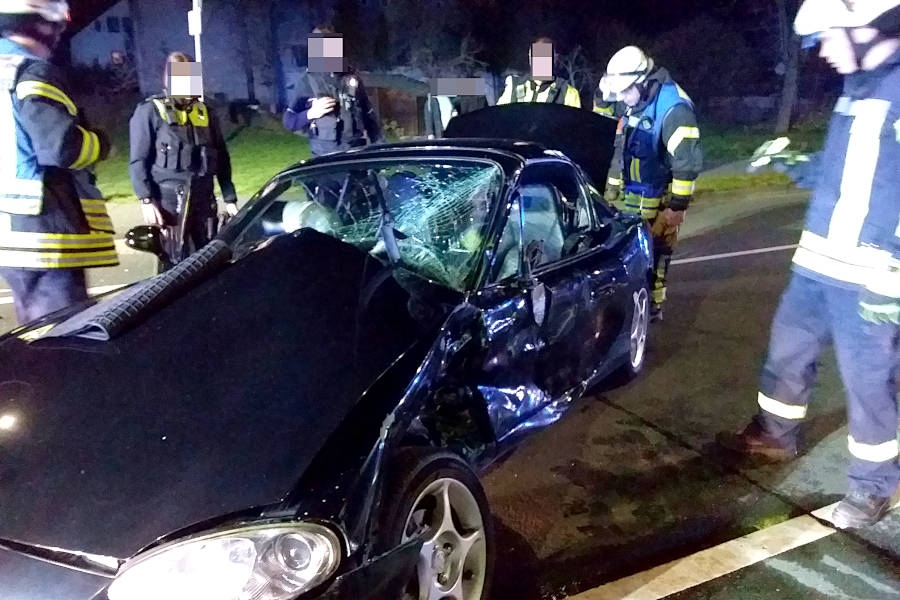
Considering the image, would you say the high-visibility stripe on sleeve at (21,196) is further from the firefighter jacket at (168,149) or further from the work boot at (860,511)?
the work boot at (860,511)

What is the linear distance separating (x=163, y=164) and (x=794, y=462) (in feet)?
13.5

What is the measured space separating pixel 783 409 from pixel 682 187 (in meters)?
2.13

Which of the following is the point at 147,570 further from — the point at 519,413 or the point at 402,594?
the point at 519,413

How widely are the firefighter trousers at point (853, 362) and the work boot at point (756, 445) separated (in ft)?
0.93

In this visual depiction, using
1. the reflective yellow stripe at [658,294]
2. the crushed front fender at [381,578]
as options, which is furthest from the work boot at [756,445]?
the crushed front fender at [381,578]

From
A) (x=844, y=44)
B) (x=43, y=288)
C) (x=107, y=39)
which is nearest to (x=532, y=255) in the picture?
(x=844, y=44)

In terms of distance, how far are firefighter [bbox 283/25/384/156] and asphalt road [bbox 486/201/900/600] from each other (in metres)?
2.84

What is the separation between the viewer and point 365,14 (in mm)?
19594

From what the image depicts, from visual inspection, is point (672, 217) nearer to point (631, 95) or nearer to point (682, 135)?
point (682, 135)

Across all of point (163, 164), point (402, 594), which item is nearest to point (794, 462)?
point (402, 594)

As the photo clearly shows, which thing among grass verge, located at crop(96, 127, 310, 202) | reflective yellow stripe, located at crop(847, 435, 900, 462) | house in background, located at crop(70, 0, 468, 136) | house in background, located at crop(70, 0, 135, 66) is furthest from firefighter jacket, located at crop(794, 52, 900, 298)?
house in background, located at crop(70, 0, 135, 66)

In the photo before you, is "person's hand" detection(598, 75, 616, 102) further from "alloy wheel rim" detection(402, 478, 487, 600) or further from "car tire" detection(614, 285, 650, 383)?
"alloy wheel rim" detection(402, 478, 487, 600)

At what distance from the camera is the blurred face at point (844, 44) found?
121 inches

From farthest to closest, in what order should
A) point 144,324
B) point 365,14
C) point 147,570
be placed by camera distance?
point 365,14
point 144,324
point 147,570
